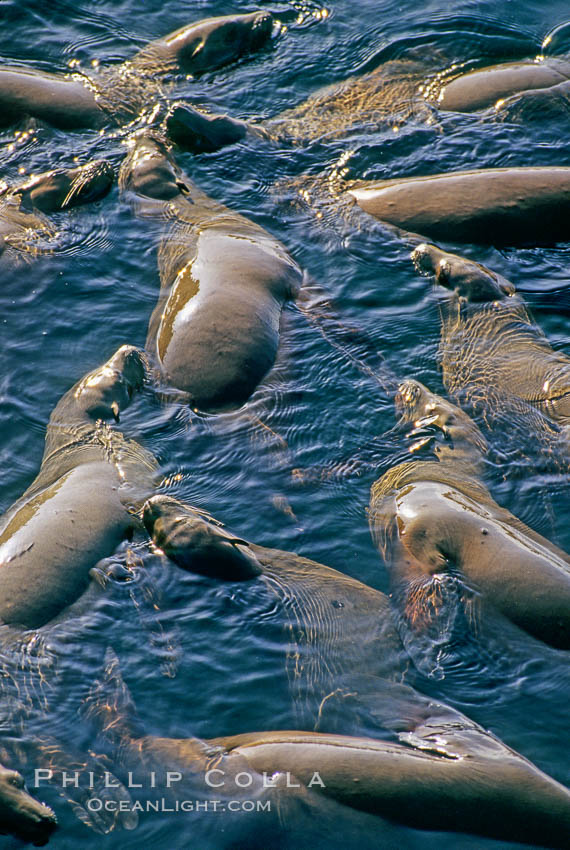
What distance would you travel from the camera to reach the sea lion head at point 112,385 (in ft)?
22.4

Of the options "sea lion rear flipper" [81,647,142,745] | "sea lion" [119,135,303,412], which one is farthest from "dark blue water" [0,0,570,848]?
"sea lion" [119,135,303,412]

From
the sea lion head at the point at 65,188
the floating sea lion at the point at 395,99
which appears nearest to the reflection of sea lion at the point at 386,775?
the sea lion head at the point at 65,188

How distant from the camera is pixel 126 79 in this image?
9.87m

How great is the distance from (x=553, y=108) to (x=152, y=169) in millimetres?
3999

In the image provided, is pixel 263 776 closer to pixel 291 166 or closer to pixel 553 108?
pixel 291 166

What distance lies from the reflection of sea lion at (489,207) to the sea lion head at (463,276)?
265mm

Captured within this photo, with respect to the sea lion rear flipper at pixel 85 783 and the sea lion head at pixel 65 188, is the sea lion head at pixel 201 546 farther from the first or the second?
the sea lion head at pixel 65 188

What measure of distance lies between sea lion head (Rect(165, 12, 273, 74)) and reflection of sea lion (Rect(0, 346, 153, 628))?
4.37 meters

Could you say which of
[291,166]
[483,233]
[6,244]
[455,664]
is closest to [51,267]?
[6,244]

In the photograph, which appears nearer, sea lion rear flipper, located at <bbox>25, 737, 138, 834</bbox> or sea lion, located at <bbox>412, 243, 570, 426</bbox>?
sea lion rear flipper, located at <bbox>25, 737, 138, 834</bbox>

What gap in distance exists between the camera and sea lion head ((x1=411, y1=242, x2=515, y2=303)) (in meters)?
7.68

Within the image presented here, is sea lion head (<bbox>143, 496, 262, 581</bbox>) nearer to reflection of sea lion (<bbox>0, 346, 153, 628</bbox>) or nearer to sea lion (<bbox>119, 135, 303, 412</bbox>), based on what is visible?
reflection of sea lion (<bbox>0, 346, 153, 628</bbox>)

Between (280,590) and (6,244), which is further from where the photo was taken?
(6,244)

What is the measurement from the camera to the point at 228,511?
623 centimetres
